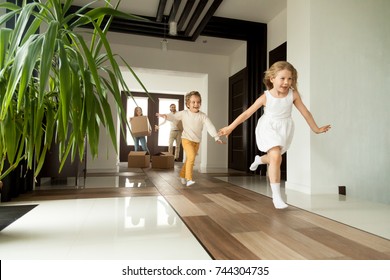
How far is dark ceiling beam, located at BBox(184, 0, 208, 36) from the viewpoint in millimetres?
3797

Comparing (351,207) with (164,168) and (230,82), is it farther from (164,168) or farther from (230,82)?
(230,82)

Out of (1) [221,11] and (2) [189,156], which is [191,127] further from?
(1) [221,11]

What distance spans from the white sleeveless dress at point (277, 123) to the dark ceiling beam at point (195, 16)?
240 cm

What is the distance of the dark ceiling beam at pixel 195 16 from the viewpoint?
3.80 meters

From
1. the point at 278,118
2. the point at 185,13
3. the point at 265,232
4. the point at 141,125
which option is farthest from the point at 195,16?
the point at 265,232

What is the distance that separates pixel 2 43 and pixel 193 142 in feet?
7.41

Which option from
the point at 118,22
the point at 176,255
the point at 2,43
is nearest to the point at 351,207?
the point at 176,255

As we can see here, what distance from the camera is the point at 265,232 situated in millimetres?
1386

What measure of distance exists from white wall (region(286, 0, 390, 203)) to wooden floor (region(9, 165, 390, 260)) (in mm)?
843

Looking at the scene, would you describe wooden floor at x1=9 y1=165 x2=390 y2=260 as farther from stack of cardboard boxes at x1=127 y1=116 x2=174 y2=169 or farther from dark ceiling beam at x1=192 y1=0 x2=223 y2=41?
stack of cardboard boxes at x1=127 y1=116 x2=174 y2=169

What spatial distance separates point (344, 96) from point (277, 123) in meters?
1.31

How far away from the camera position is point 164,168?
17.4ft

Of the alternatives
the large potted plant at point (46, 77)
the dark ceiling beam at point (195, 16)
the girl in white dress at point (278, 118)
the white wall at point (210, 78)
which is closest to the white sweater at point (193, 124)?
the girl in white dress at point (278, 118)

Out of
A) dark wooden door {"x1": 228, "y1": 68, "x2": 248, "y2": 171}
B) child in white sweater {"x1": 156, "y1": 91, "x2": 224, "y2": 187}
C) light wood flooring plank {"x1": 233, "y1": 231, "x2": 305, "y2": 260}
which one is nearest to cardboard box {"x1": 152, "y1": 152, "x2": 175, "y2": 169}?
dark wooden door {"x1": 228, "y1": 68, "x2": 248, "y2": 171}
